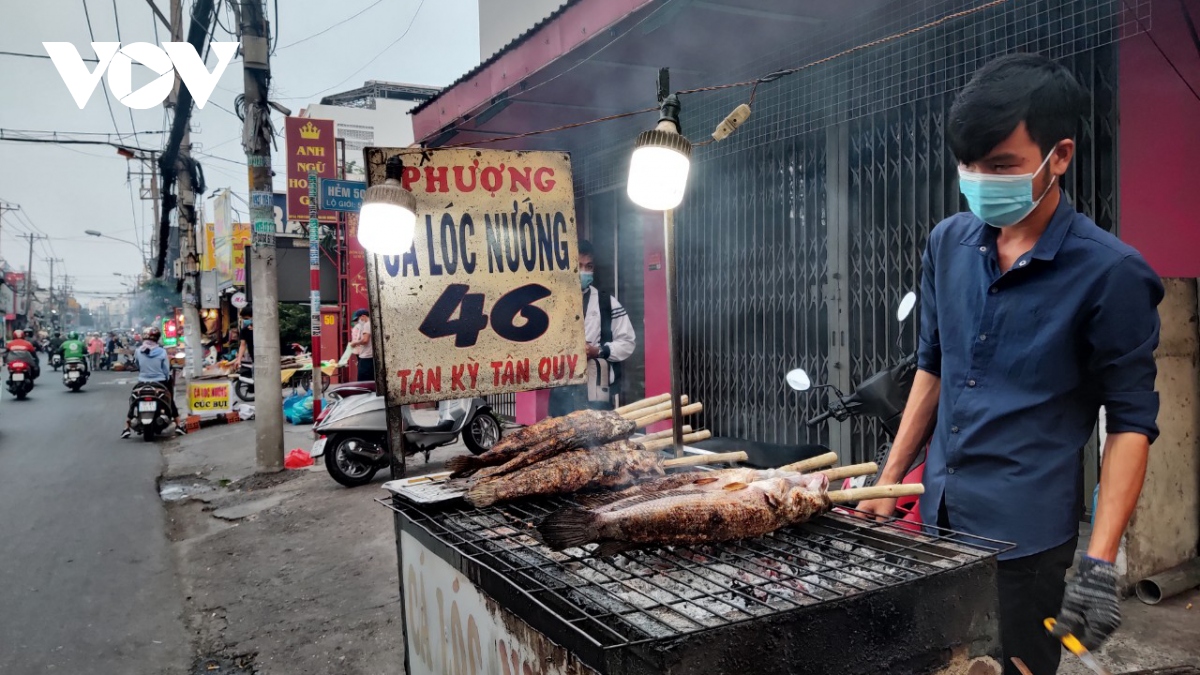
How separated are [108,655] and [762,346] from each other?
18.7 feet

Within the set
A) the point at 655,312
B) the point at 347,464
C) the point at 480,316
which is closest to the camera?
the point at 480,316

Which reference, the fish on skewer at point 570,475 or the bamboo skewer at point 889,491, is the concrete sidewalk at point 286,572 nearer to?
the fish on skewer at point 570,475

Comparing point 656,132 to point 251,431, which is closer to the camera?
point 656,132

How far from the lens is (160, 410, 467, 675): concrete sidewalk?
Answer: 4414 millimetres

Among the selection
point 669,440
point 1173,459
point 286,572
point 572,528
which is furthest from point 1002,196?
point 286,572

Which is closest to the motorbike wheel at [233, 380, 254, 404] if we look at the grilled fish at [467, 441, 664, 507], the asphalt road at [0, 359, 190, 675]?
the asphalt road at [0, 359, 190, 675]

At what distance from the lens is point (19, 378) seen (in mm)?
19891

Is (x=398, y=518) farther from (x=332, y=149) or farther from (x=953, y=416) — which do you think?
(x=332, y=149)

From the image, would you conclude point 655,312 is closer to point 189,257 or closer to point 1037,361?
point 1037,361

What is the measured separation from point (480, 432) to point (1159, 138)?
7724mm

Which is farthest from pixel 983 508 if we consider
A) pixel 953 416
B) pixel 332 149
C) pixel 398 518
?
pixel 332 149

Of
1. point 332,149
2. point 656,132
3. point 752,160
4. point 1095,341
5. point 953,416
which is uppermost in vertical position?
point 332,149

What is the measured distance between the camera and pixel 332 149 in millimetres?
16891

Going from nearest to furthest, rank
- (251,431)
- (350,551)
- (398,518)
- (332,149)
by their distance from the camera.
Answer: (398,518)
(350,551)
(251,431)
(332,149)
